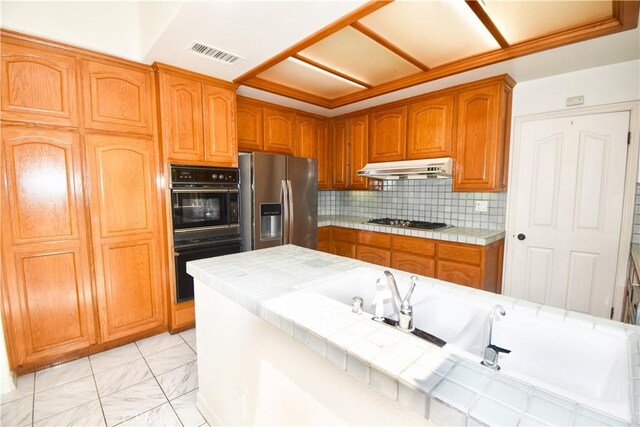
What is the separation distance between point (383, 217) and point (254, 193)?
6.53 ft

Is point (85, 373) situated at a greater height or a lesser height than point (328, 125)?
lesser

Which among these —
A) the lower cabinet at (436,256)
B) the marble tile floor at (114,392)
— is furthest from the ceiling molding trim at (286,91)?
the marble tile floor at (114,392)

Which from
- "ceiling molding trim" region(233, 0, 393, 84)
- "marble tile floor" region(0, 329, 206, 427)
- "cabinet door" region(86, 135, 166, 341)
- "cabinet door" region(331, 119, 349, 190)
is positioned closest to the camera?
"ceiling molding trim" region(233, 0, 393, 84)

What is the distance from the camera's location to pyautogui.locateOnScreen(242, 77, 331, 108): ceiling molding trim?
2.92 metres

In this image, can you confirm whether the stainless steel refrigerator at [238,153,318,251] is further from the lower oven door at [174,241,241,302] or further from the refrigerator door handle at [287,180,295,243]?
the lower oven door at [174,241,241,302]

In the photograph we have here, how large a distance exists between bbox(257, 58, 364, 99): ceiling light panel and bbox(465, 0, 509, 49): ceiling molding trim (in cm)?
136

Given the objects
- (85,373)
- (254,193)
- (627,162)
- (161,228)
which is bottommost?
(85,373)

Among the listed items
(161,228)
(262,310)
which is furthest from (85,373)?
(262,310)

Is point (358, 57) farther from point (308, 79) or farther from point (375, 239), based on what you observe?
point (375, 239)

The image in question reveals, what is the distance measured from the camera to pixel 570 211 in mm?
2607

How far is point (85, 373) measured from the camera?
2096mm

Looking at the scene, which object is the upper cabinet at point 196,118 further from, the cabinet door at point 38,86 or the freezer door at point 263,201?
the cabinet door at point 38,86

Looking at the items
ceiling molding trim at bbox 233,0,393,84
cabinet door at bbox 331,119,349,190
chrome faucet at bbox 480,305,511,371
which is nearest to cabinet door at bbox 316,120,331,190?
cabinet door at bbox 331,119,349,190

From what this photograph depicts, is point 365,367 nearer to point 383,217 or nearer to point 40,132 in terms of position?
point 40,132
